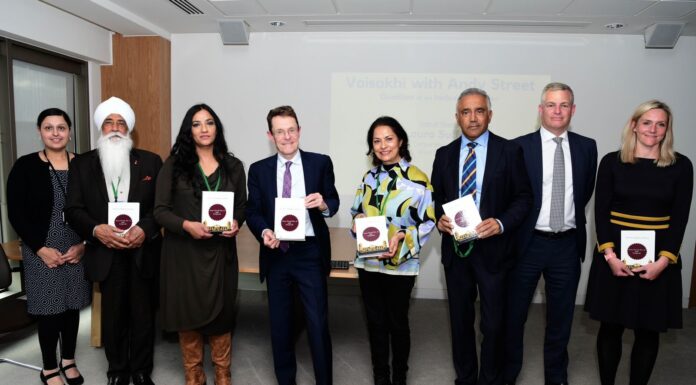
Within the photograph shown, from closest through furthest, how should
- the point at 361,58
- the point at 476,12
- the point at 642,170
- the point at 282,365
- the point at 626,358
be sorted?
the point at 642,170 → the point at 282,365 → the point at 626,358 → the point at 476,12 → the point at 361,58

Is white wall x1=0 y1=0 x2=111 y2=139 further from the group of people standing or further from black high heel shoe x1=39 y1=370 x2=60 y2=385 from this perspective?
black high heel shoe x1=39 y1=370 x2=60 y2=385

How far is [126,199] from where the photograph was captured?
2.57 metres

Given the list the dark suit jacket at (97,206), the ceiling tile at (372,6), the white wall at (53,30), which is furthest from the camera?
the ceiling tile at (372,6)

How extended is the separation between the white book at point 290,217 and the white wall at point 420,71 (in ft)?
7.98

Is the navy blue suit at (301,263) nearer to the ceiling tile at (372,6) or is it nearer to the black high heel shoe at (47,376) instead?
the black high heel shoe at (47,376)

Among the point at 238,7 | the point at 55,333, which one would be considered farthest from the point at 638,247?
the point at 238,7

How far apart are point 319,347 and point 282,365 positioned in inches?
9.7

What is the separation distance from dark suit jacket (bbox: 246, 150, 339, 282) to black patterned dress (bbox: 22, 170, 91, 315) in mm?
1141

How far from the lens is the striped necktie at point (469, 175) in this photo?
2.47m

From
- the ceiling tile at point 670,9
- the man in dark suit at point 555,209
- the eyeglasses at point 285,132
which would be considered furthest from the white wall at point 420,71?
the eyeglasses at point 285,132

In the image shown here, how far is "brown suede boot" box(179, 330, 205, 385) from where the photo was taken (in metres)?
2.52

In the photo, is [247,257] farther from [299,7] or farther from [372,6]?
[372,6]

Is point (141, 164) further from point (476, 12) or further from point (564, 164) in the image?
point (476, 12)

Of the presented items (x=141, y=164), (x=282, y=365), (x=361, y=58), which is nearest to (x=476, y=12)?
(x=361, y=58)
